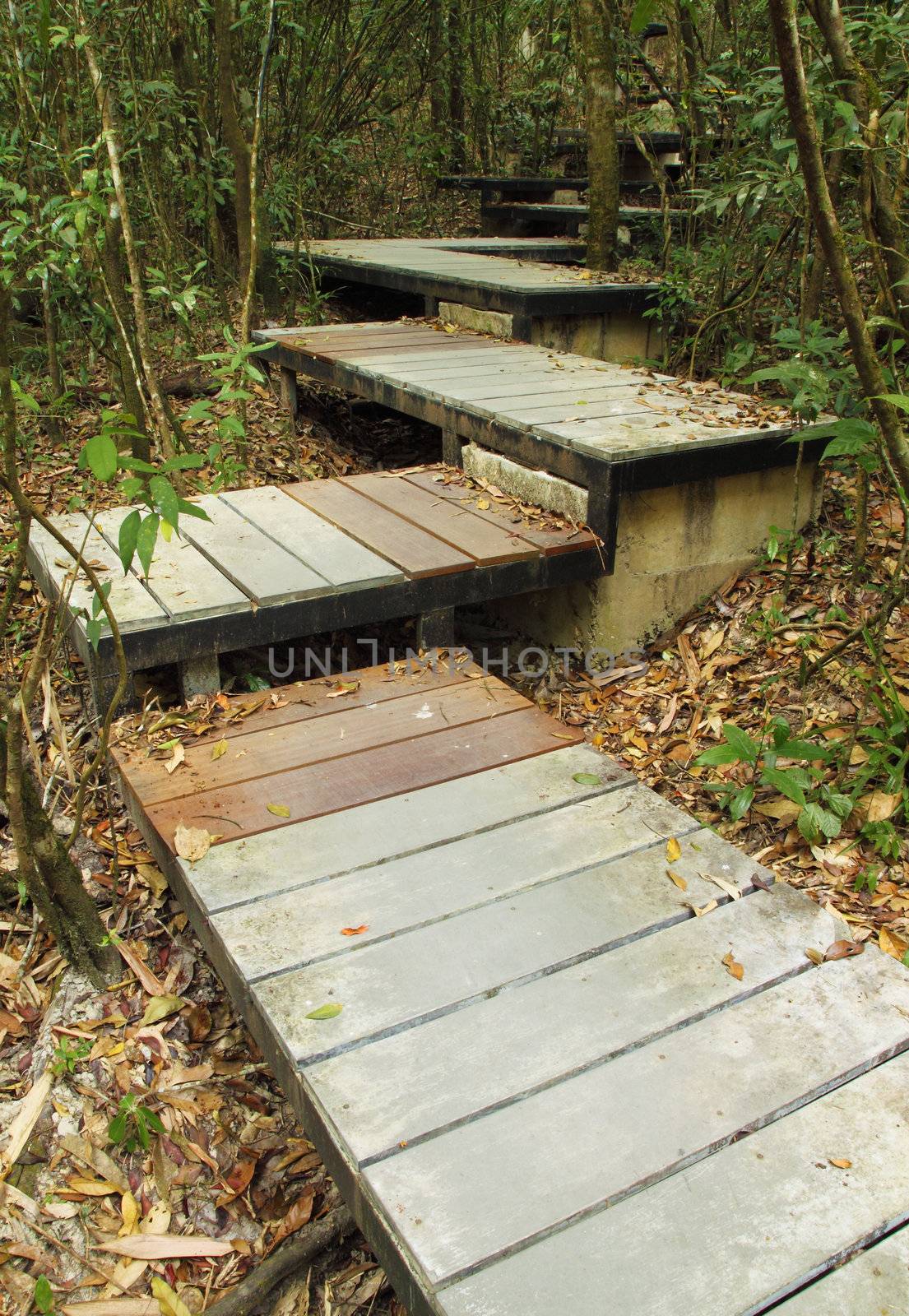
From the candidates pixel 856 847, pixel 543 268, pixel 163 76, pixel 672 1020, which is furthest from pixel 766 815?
pixel 163 76

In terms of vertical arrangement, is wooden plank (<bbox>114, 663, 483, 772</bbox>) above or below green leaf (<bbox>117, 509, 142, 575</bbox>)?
below

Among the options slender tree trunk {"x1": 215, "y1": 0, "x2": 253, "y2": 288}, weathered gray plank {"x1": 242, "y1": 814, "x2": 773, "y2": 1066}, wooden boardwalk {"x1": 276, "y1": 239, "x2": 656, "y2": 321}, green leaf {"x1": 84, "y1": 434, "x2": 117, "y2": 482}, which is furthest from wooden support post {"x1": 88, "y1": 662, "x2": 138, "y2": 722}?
wooden boardwalk {"x1": 276, "y1": 239, "x2": 656, "y2": 321}

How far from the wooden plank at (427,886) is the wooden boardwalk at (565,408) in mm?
1306

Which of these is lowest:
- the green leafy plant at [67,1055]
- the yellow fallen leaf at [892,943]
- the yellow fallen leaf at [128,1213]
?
the yellow fallen leaf at [128,1213]

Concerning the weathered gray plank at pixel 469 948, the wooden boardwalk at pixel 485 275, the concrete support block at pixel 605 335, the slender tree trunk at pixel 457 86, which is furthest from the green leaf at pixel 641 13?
the slender tree trunk at pixel 457 86

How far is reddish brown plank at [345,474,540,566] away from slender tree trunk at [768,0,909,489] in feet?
4.07

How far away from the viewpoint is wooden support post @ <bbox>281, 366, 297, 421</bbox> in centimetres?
563

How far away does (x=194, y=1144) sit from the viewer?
2215 mm

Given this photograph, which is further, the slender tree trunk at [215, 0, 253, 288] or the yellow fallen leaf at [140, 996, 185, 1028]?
the slender tree trunk at [215, 0, 253, 288]

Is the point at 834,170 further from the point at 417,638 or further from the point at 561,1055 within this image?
the point at 561,1055

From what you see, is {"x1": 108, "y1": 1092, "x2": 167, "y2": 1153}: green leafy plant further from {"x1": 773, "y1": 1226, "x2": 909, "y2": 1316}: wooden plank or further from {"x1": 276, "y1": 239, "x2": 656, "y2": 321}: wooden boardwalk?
{"x1": 276, "y1": 239, "x2": 656, "y2": 321}: wooden boardwalk

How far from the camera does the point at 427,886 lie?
225 centimetres

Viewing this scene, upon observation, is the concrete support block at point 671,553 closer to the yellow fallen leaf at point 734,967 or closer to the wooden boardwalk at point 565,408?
the wooden boardwalk at point 565,408

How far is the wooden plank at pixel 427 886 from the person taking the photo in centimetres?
205
